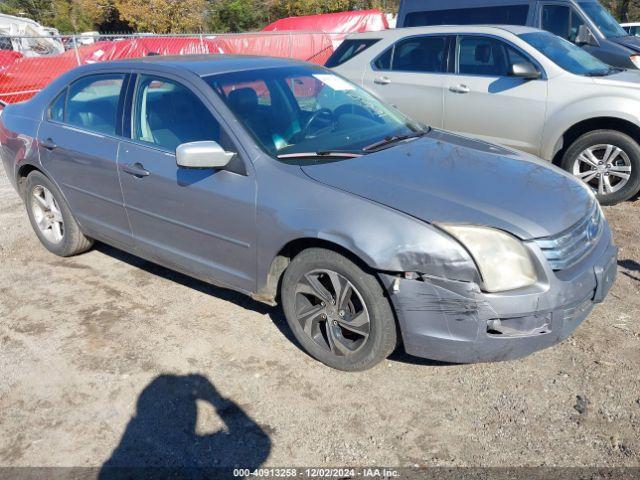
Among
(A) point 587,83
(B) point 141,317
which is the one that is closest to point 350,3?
(A) point 587,83

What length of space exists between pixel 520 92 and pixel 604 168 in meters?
1.18

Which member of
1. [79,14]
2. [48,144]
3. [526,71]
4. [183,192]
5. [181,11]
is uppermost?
[79,14]

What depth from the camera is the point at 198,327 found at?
3.78 meters

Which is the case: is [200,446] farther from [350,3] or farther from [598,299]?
[350,3]

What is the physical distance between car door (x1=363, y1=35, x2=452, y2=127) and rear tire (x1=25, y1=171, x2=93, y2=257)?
12.3 feet

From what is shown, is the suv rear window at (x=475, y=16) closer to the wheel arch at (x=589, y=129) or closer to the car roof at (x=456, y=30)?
the car roof at (x=456, y=30)

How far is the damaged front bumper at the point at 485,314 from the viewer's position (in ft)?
8.88

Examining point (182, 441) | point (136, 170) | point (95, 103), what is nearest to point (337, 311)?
point (182, 441)

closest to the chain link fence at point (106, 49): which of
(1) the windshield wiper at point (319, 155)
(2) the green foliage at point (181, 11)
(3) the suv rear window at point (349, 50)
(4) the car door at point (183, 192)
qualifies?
(3) the suv rear window at point (349, 50)

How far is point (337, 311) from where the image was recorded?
3.12 metres

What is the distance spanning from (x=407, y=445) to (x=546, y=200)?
147cm

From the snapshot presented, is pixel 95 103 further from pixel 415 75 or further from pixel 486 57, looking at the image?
pixel 486 57

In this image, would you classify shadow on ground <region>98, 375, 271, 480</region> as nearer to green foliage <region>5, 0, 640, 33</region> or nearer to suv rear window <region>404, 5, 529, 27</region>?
suv rear window <region>404, 5, 529, 27</region>

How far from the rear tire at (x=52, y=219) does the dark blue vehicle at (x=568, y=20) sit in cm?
756
